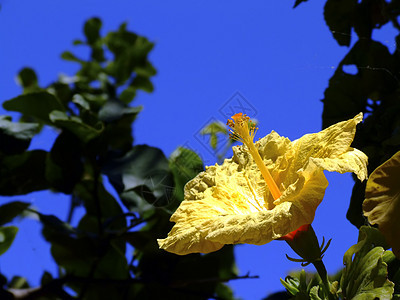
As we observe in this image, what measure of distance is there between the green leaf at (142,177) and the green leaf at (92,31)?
1.24m

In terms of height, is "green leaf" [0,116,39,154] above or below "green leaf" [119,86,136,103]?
below

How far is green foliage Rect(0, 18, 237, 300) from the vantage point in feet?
3.98

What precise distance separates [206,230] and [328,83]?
551 mm

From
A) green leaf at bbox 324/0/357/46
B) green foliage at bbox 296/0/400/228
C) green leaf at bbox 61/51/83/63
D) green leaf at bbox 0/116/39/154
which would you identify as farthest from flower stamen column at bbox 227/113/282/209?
green leaf at bbox 61/51/83/63

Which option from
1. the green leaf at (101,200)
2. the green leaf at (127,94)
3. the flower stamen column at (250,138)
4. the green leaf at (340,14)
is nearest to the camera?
the flower stamen column at (250,138)

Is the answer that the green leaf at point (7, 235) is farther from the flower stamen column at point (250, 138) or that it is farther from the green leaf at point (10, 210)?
the flower stamen column at point (250, 138)

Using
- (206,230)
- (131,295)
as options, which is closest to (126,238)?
(131,295)

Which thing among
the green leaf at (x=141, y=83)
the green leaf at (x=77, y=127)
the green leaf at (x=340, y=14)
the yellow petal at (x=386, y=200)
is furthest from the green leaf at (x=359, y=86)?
the green leaf at (x=141, y=83)

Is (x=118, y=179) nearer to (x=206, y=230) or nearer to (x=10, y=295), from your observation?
(x=10, y=295)

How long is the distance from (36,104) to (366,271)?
109cm

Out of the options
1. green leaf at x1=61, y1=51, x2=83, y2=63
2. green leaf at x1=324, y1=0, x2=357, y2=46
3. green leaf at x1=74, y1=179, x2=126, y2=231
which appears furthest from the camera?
green leaf at x1=61, y1=51, x2=83, y2=63

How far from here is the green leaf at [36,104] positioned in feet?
4.57

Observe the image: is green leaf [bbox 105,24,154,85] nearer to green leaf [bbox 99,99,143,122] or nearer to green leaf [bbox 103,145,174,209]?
green leaf [bbox 99,99,143,122]

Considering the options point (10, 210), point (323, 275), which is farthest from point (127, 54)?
point (323, 275)
